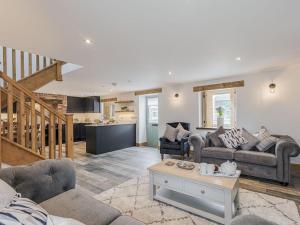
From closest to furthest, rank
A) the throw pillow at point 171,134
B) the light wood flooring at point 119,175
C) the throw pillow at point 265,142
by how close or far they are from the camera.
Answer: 1. the light wood flooring at point 119,175
2. the throw pillow at point 265,142
3. the throw pillow at point 171,134

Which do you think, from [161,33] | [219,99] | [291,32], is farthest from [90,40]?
[219,99]

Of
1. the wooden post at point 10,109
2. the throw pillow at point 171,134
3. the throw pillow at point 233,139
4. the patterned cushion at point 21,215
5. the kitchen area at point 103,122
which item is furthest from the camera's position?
the kitchen area at point 103,122

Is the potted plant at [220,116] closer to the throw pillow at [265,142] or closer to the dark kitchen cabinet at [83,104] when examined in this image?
the throw pillow at [265,142]

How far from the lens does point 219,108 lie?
477cm

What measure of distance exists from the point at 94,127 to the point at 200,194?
164 inches

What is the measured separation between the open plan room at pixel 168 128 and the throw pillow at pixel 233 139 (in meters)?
0.02

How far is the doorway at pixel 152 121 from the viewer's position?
6.61m

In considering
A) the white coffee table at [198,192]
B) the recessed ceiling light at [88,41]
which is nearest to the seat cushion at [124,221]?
the white coffee table at [198,192]

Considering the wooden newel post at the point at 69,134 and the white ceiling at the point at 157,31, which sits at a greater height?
the white ceiling at the point at 157,31

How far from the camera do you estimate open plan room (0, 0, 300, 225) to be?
161cm

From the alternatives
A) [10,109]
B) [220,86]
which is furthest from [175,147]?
[10,109]

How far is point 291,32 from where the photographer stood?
2166 millimetres

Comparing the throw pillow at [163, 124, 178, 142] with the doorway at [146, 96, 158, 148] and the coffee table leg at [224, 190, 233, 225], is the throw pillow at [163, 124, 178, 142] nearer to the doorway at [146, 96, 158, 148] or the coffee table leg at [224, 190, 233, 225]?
the doorway at [146, 96, 158, 148]

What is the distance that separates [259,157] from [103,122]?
6051 mm
